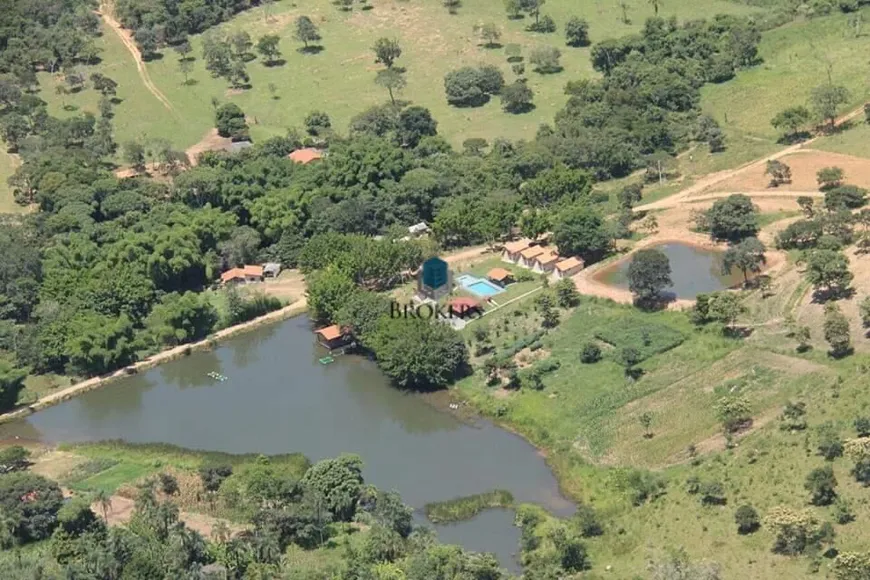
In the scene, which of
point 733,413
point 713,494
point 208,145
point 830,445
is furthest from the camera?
point 208,145

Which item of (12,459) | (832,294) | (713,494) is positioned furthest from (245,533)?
(832,294)

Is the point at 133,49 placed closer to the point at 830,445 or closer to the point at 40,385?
the point at 40,385

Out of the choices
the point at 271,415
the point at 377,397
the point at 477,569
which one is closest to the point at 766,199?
the point at 377,397

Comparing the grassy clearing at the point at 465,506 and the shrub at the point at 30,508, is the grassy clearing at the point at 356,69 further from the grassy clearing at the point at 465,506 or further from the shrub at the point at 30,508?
the shrub at the point at 30,508

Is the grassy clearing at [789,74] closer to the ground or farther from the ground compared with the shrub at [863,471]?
farther from the ground

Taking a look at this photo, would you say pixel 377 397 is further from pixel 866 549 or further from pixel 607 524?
pixel 866 549

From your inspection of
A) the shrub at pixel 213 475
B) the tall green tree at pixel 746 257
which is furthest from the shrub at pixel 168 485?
the tall green tree at pixel 746 257
